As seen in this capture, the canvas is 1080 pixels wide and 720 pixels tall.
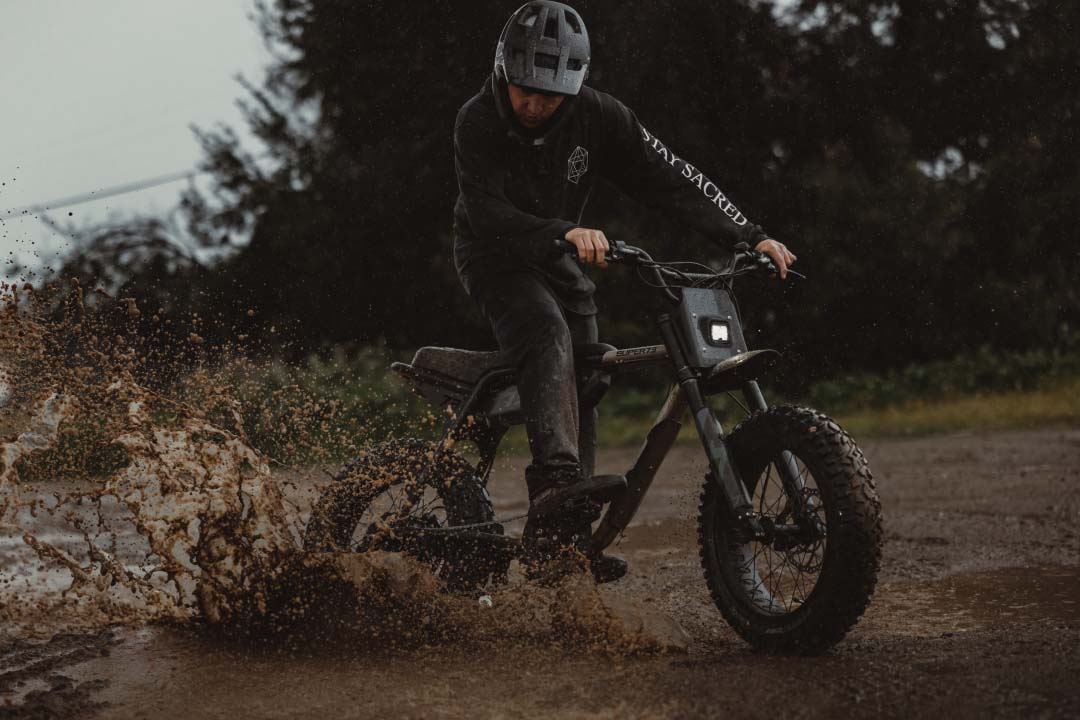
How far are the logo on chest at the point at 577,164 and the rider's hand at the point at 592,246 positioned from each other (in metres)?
0.70

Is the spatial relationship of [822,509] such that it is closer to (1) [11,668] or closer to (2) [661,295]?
(2) [661,295]

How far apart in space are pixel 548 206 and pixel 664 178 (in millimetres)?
494

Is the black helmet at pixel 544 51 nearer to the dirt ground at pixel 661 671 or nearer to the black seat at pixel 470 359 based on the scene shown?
the black seat at pixel 470 359

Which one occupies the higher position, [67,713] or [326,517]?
[326,517]

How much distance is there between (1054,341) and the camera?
20.0 metres

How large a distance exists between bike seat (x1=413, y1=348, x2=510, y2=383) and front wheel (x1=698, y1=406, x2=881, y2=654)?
103cm

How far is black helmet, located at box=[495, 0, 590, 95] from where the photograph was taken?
4.65 m

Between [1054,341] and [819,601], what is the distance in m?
17.5

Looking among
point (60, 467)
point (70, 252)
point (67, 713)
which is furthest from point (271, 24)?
point (67, 713)

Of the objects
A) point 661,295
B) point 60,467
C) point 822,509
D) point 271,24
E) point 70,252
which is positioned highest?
point 271,24

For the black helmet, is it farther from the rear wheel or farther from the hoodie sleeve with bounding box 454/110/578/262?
the rear wheel

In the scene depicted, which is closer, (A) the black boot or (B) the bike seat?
(A) the black boot

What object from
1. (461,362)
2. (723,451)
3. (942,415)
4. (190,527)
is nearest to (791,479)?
(723,451)

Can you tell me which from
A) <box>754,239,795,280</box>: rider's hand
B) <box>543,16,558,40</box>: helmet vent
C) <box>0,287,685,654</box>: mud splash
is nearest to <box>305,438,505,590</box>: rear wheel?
<box>0,287,685,654</box>: mud splash
